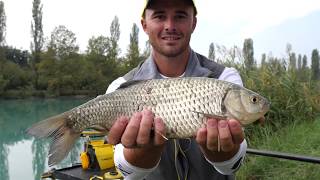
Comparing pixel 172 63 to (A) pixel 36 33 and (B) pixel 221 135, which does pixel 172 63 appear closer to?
(B) pixel 221 135

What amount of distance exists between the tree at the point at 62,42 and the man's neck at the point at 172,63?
118ft

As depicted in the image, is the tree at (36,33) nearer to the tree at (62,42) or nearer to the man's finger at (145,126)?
the tree at (62,42)

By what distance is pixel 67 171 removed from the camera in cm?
453

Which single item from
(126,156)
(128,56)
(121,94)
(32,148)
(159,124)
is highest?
(128,56)

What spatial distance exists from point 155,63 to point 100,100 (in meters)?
0.43

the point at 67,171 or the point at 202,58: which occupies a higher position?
the point at 202,58

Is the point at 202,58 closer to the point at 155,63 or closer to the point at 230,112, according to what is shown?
the point at 155,63

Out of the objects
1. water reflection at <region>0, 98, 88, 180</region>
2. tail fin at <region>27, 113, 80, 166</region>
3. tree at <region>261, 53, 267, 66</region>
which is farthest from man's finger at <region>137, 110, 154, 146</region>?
tree at <region>261, 53, 267, 66</region>

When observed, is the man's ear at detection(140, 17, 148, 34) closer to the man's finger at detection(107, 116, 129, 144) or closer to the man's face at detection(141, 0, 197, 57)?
the man's face at detection(141, 0, 197, 57)

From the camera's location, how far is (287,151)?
4043 millimetres

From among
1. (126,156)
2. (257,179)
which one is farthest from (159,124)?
(257,179)

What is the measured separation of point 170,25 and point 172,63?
Answer: 8.6 inches

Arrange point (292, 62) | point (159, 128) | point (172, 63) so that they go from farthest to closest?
point (292, 62)
point (172, 63)
point (159, 128)

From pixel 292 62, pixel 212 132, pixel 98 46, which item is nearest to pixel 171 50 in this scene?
pixel 212 132
